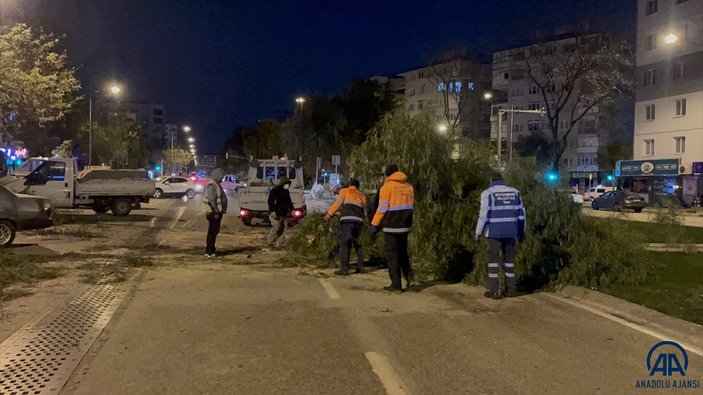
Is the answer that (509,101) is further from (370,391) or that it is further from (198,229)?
(370,391)

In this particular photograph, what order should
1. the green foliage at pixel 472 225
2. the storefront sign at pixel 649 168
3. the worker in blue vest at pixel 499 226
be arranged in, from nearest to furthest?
the worker in blue vest at pixel 499 226 → the green foliage at pixel 472 225 → the storefront sign at pixel 649 168

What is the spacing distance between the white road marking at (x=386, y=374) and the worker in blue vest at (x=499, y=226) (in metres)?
3.26

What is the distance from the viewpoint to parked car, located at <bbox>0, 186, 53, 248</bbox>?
1380cm

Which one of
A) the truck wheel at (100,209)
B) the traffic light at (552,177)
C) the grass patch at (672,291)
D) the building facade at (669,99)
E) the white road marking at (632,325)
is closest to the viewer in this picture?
the white road marking at (632,325)

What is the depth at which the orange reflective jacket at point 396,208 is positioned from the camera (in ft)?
29.8

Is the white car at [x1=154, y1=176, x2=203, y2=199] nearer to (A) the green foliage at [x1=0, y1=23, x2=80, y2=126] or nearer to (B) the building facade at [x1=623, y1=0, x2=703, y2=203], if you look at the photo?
(A) the green foliage at [x1=0, y1=23, x2=80, y2=126]

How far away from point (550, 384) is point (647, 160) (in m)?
47.5

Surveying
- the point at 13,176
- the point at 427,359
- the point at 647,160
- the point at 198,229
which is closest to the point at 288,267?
the point at 427,359

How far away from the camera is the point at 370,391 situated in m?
5.09

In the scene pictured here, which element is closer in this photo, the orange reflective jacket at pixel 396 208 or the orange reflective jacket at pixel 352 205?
the orange reflective jacket at pixel 396 208

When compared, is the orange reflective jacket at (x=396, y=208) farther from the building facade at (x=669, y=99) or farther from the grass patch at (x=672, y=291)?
the building facade at (x=669, y=99)

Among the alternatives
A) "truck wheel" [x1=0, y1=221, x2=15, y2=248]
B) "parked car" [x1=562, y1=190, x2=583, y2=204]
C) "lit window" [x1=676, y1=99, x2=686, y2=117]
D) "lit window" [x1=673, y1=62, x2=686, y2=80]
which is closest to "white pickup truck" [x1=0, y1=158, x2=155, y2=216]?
"truck wheel" [x1=0, y1=221, x2=15, y2=248]

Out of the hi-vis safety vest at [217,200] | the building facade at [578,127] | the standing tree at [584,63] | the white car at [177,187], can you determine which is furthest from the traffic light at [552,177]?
the building facade at [578,127]

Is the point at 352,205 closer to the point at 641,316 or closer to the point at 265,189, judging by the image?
the point at 641,316
